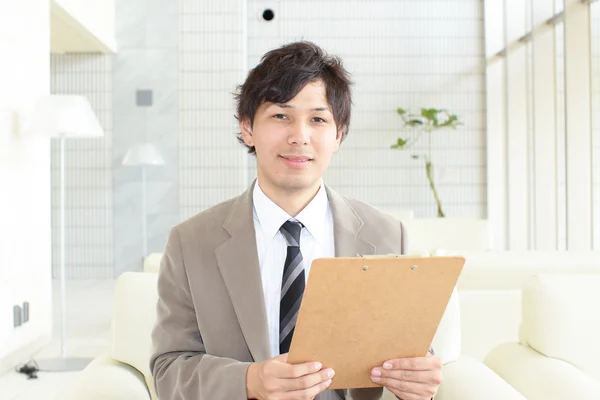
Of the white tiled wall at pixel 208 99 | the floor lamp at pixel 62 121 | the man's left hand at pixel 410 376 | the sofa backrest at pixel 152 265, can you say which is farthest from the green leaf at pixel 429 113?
the man's left hand at pixel 410 376

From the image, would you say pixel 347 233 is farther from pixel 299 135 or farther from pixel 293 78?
pixel 293 78

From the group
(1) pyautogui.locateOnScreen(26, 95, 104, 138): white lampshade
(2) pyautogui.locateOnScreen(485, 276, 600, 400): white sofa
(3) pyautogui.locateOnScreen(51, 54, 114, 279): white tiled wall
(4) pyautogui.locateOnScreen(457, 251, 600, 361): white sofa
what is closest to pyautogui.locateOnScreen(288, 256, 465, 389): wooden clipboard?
(2) pyautogui.locateOnScreen(485, 276, 600, 400): white sofa

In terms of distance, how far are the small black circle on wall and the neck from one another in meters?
8.99

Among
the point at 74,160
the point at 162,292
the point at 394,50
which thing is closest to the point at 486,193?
the point at 394,50

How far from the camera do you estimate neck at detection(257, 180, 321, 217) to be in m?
1.88

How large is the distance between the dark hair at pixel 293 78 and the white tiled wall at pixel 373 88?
27.7 feet

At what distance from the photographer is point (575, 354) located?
7.86 ft

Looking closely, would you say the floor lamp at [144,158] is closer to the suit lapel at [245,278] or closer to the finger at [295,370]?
the suit lapel at [245,278]

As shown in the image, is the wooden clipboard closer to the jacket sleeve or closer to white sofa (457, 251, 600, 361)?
the jacket sleeve

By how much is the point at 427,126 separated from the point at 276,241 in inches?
316

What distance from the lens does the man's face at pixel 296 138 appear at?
5.83 feet

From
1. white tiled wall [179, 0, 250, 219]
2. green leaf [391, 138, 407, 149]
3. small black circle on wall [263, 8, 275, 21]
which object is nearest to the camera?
green leaf [391, 138, 407, 149]

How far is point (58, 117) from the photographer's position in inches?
211

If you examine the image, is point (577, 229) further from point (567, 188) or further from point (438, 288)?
point (438, 288)
